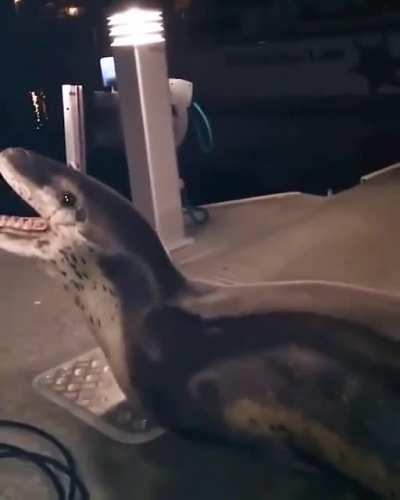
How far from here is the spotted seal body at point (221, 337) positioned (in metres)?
0.57

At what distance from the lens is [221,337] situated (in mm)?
624

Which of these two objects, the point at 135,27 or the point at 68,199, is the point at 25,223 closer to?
the point at 68,199

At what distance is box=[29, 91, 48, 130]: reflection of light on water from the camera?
1.89 meters

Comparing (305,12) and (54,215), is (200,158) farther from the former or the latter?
(54,215)

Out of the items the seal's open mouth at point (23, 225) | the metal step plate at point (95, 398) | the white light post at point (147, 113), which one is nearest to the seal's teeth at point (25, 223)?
the seal's open mouth at point (23, 225)

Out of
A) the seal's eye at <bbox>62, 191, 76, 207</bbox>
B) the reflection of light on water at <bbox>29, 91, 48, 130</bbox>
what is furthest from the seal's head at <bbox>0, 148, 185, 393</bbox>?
the reflection of light on water at <bbox>29, 91, 48, 130</bbox>

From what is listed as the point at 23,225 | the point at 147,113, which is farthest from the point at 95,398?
the point at 147,113

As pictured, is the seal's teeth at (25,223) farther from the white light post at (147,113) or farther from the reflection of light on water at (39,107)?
the reflection of light on water at (39,107)

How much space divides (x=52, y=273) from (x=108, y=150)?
1.11m

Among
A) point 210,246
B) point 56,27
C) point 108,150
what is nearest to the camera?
point 210,246

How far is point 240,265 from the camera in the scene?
1188mm

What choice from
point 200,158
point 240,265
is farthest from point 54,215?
point 200,158

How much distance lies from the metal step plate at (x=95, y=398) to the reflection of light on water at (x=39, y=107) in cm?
107

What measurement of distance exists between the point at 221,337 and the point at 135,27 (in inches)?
27.1
